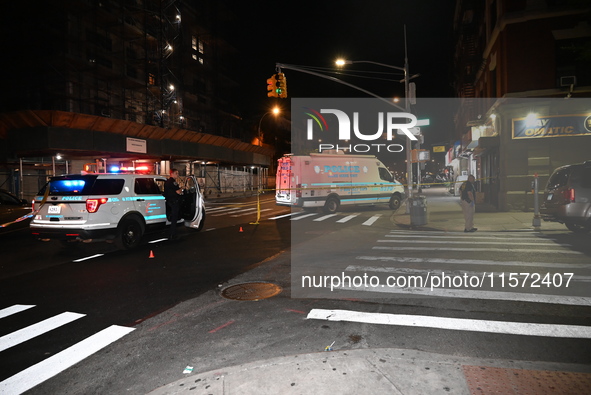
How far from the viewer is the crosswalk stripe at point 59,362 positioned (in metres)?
3.60

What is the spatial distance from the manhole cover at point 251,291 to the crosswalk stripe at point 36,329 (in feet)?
6.82

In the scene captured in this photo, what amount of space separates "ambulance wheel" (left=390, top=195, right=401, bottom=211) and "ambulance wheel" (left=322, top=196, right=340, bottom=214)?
396cm

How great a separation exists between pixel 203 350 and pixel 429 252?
641 cm

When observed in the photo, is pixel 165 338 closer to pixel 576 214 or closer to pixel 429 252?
pixel 429 252

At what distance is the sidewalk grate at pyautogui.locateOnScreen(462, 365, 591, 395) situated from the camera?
313 centimetres

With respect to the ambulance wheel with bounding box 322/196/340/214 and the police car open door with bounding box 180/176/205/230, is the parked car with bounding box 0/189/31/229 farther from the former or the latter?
the ambulance wheel with bounding box 322/196/340/214

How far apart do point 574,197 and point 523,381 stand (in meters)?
9.08

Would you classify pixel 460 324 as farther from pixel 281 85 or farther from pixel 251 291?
pixel 281 85

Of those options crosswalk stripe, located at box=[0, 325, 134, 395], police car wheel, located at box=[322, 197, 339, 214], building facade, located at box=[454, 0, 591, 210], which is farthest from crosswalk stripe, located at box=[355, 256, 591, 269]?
building facade, located at box=[454, 0, 591, 210]

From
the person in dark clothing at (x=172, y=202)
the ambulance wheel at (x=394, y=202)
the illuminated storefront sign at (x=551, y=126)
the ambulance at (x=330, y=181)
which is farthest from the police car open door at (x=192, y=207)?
the illuminated storefront sign at (x=551, y=126)

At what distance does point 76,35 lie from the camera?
29.0 m

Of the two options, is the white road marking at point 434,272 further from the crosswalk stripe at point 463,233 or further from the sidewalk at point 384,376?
the crosswalk stripe at point 463,233

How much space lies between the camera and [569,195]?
10469 mm

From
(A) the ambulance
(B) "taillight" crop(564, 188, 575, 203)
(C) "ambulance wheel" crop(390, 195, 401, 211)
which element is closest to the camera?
(B) "taillight" crop(564, 188, 575, 203)
